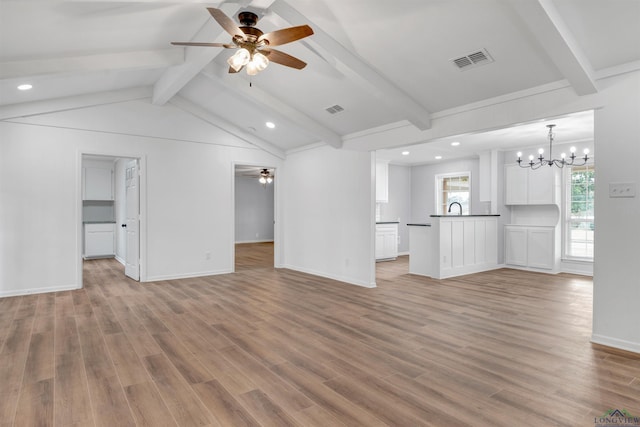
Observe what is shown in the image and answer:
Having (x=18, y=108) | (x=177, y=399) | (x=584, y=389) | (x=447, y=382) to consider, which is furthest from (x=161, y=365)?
(x=18, y=108)

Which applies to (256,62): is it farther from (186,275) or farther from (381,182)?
(381,182)

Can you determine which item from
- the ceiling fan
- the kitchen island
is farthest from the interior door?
the kitchen island

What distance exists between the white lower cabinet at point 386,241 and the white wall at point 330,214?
6.97 ft

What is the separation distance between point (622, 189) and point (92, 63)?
5704 mm

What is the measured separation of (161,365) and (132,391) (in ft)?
1.33

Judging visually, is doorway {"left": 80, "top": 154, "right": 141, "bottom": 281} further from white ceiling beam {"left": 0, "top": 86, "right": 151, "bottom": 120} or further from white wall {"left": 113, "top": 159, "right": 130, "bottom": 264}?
white ceiling beam {"left": 0, "top": 86, "right": 151, "bottom": 120}

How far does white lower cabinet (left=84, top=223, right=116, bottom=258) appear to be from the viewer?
883cm

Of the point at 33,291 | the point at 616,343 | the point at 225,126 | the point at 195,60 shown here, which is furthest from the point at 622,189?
the point at 33,291

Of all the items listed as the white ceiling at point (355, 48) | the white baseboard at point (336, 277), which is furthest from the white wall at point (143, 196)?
the white baseboard at point (336, 277)

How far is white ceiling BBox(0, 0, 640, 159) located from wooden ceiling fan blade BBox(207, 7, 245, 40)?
0.47 metres

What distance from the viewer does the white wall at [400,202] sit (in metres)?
9.79

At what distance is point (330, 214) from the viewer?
6.57 meters

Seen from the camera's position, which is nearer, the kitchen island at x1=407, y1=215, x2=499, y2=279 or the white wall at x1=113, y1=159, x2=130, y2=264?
the kitchen island at x1=407, y1=215, x2=499, y2=279

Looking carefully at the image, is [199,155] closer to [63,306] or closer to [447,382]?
[63,306]
